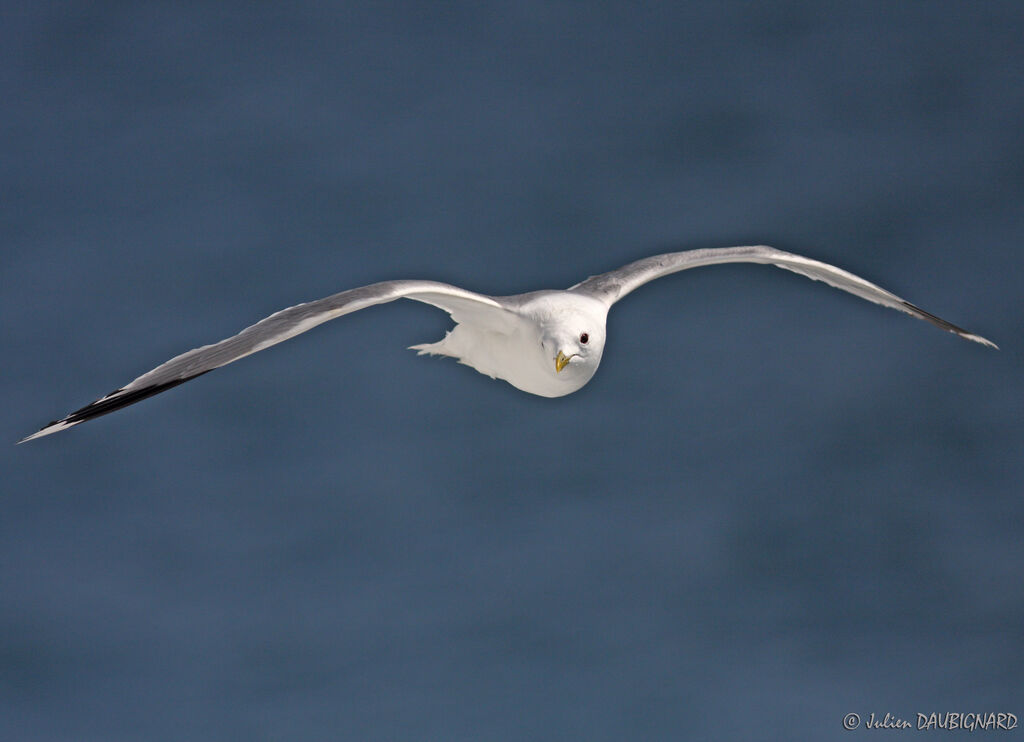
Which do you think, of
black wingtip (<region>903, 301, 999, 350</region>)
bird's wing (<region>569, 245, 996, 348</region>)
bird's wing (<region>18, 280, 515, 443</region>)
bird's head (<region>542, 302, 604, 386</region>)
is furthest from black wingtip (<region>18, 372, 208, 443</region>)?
black wingtip (<region>903, 301, 999, 350</region>)

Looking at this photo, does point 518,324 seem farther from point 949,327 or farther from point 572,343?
point 949,327

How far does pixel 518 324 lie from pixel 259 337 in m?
1.76

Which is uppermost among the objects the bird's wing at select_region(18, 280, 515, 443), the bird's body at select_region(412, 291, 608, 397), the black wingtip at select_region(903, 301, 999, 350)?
the bird's wing at select_region(18, 280, 515, 443)

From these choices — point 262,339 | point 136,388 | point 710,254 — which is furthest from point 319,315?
point 710,254

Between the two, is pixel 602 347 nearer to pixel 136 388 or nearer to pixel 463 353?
pixel 463 353

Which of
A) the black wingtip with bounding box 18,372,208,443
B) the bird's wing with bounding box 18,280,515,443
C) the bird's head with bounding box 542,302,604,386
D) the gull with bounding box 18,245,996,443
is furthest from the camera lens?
the bird's head with bounding box 542,302,604,386

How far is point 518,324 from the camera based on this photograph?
762 centimetres

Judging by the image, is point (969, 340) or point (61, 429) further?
point (969, 340)

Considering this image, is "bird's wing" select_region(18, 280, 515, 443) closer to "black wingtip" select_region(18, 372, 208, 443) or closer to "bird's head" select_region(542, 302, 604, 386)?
"black wingtip" select_region(18, 372, 208, 443)

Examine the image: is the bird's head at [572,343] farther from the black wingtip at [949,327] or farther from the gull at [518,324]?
the black wingtip at [949,327]

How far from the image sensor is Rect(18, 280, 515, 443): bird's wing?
19.9 ft

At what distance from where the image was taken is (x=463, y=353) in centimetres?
828

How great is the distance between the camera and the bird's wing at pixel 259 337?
6.07 meters

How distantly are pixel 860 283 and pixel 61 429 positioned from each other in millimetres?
5188
